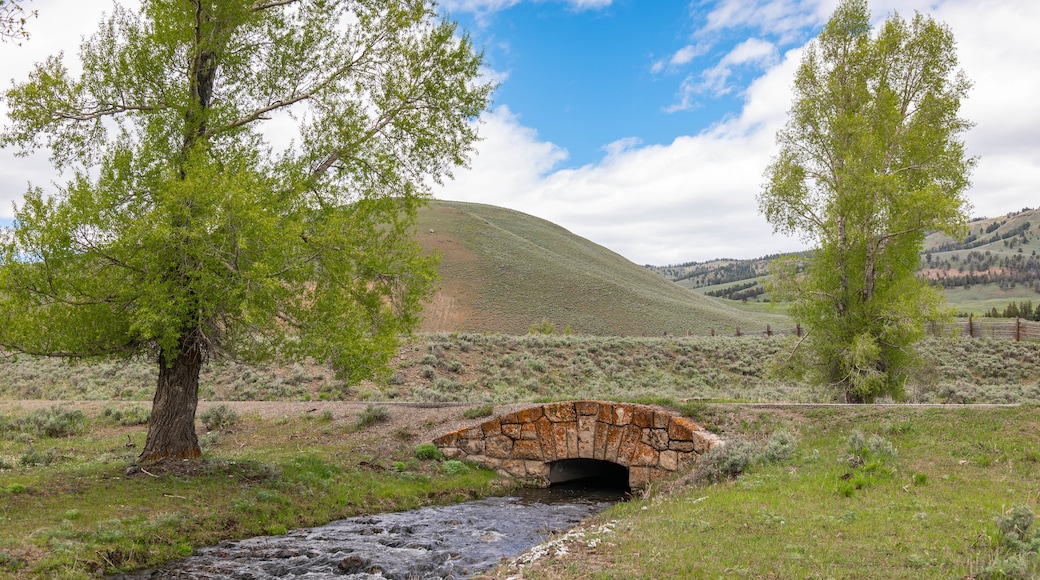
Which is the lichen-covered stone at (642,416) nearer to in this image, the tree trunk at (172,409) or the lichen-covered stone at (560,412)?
the lichen-covered stone at (560,412)

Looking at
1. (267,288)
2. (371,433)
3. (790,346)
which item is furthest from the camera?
(790,346)

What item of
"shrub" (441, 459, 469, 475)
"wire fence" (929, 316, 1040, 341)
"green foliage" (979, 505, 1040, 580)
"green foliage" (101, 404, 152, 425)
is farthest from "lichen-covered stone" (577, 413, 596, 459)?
"wire fence" (929, 316, 1040, 341)

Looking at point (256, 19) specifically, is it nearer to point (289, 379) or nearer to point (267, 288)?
point (267, 288)

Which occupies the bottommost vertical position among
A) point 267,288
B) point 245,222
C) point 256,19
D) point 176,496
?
point 176,496

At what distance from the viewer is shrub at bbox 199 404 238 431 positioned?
19078 mm

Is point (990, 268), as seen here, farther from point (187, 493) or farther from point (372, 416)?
point (187, 493)

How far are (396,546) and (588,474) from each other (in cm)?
914

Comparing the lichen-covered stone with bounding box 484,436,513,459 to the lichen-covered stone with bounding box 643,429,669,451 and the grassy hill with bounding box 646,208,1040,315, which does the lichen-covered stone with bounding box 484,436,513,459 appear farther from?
the grassy hill with bounding box 646,208,1040,315

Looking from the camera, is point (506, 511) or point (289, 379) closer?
point (506, 511)

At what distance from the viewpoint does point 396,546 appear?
10969 mm

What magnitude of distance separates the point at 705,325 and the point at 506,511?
72.1m

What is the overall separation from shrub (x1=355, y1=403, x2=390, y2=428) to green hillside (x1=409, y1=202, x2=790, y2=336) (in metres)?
44.6

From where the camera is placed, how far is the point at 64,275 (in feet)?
36.1

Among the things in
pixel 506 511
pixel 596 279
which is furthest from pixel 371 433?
pixel 596 279
